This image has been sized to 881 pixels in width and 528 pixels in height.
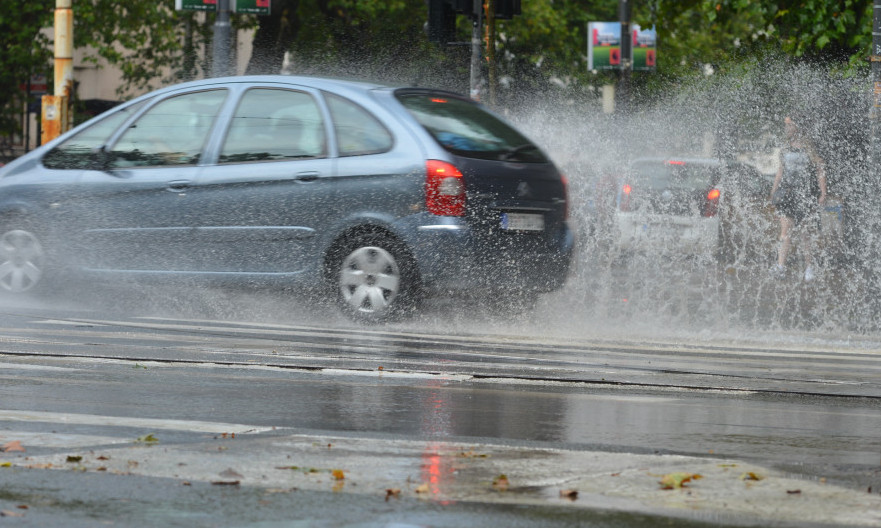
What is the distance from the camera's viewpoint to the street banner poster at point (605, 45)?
3250 centimetres

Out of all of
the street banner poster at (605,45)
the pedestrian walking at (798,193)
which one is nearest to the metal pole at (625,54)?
the street banner poster at (605,45)

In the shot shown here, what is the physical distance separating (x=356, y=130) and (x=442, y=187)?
78 cm

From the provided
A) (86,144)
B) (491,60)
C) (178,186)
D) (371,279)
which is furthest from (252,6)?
(371,279)

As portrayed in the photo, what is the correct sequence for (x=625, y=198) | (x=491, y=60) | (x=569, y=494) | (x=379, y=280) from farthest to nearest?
(x=491, y=60)
(x=625, y=198)
(x=379, y=280)
(x=569, y=494)

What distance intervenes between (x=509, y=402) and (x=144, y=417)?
1580 mm

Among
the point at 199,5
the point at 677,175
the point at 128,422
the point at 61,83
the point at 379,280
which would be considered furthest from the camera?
the point at 61,83

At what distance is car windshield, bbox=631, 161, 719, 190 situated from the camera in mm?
20469

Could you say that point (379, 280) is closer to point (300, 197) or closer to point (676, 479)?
point (300, 197)

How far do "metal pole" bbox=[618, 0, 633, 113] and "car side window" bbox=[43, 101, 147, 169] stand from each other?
66.5 feet

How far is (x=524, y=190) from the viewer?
10.9m

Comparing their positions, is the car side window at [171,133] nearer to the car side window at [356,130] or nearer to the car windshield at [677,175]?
the car side window at [356,130]

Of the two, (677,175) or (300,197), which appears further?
(677,175)

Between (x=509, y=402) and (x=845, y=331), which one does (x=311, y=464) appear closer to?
(x=509, y=402)

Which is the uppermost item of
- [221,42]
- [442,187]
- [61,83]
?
[221,42]
